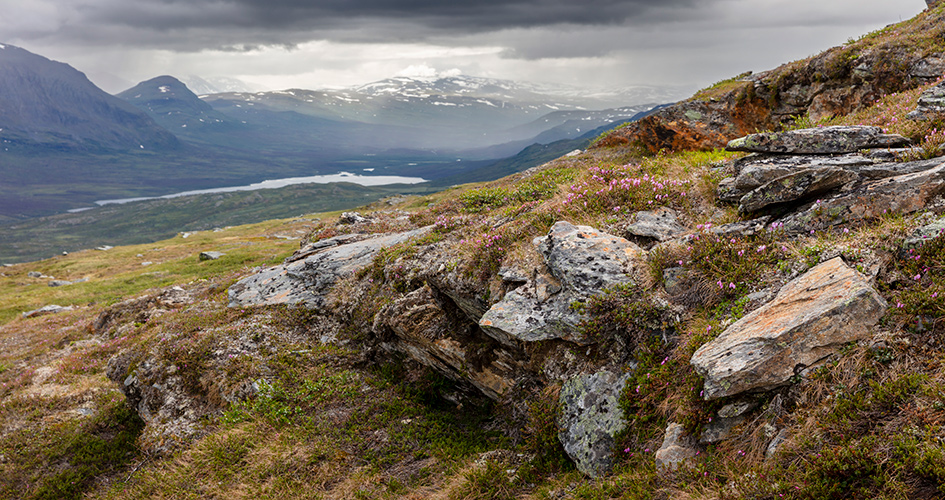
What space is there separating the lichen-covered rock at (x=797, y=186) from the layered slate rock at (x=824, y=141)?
4.90 feet

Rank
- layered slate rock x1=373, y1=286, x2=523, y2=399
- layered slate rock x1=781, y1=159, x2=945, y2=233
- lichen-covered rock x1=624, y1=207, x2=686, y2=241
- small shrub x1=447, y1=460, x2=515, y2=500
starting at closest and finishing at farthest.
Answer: layered slate rock x1=781, y1=159, x2=945, y2=233 → small shrub x1=447, y1=460, x2=515, y2=500 → lichen-covered rock x1=624, y1=207, x2=686, y2=241 → layered slate rock x1=373, y1=286, x2=523, y2=399

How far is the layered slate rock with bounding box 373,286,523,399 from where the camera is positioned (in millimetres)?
11164

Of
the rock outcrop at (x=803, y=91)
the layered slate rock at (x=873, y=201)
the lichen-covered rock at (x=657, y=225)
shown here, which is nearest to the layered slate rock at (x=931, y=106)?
the layered slate rock at (x=873, y=201)

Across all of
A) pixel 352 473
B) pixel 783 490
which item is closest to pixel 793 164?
pixel 783 490

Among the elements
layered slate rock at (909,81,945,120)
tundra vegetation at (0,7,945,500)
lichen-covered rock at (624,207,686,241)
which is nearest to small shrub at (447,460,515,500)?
tundra vegetation at (0,7,945,500)

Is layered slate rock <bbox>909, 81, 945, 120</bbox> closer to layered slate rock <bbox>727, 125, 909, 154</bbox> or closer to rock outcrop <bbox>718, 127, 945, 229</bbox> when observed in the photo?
layered slate rock <bbox>727, 125, 909, 154</bbox>

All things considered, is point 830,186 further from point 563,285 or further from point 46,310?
point 46,310

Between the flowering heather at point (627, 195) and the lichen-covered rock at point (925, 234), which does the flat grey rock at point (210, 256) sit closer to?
the flowering heather at point (627, 195)

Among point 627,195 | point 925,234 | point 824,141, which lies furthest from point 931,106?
point 627,195

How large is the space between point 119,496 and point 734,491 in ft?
48.0

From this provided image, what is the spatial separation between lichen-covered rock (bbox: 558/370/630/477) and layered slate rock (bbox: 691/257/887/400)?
1991mm

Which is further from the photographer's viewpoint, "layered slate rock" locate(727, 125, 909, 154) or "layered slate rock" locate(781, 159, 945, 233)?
"layered slate rock" locate(727, 125, 909, 154)

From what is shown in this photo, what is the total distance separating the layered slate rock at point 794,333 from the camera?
5996mm

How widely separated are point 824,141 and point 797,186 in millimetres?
2205
